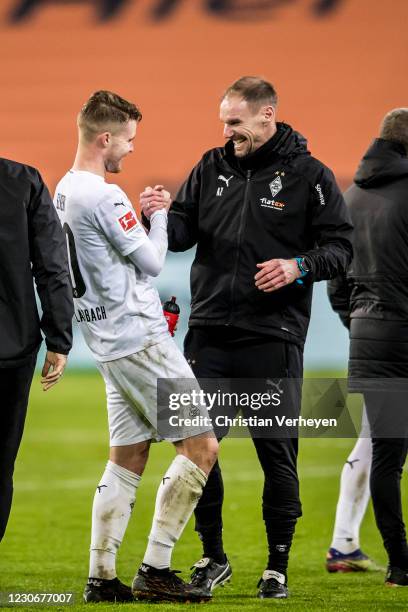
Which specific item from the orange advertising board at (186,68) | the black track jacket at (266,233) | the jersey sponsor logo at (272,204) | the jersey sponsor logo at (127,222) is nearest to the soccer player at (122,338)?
the jersey sponsor logo at (127,222)

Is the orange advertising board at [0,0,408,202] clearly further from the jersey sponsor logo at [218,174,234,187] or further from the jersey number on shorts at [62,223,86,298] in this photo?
the jersey number on shorts at [62,223,86,298]

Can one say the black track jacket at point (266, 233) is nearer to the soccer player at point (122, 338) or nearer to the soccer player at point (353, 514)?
the soccer player at point (122, 338)

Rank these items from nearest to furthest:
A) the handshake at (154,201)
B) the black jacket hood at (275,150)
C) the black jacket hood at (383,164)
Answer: the handshake at (154,201) → the black jacket hood at (275,150) → the black jacket hood at (383,164)

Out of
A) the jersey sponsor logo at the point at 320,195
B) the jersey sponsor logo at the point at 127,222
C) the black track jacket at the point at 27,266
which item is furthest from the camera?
the jersey sponsor logo at the point at 320,195

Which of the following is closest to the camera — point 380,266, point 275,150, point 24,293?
point 24,293

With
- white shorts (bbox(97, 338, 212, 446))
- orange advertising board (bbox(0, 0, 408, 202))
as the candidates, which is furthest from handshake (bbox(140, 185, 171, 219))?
orange advertising board (bbox(0, 0, 408, 202))

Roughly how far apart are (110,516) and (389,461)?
4.71 feet

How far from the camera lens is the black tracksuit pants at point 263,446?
4578 mm

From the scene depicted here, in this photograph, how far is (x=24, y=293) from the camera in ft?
12.8

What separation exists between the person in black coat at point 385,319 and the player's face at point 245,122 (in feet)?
2.33

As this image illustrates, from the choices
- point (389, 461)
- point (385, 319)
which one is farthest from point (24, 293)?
point (389, 461)

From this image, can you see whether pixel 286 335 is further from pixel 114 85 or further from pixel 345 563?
pixel 114 85

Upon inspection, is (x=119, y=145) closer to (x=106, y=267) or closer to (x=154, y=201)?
(x=154, y=201)

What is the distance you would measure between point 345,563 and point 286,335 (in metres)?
1.51
